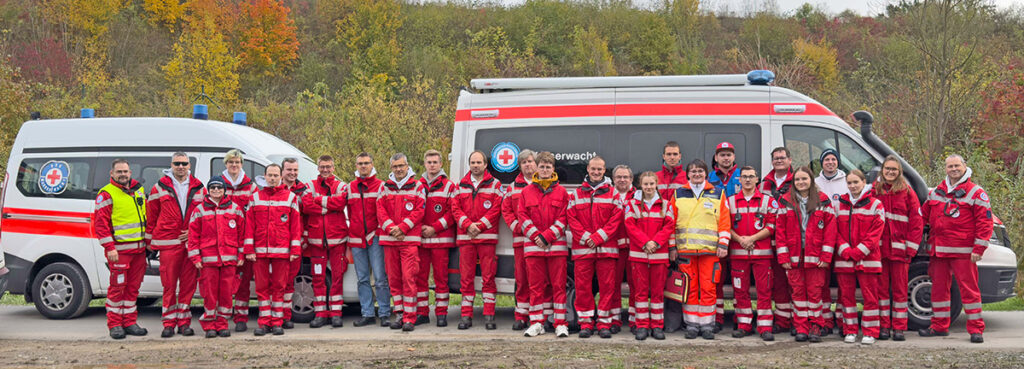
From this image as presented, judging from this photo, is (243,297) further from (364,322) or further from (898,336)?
(898,336)

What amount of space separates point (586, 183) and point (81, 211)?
17.5 feet

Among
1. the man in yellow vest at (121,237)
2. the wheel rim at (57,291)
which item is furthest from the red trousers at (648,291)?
the wheel rim at (57,291)

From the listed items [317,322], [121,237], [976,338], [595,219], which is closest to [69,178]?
[121,237]

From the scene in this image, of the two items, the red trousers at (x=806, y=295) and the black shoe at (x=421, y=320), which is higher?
the red trousers at (x=806, y=295)

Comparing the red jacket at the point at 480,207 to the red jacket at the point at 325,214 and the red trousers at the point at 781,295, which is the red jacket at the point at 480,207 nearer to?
the red jacket at the point at 325,214

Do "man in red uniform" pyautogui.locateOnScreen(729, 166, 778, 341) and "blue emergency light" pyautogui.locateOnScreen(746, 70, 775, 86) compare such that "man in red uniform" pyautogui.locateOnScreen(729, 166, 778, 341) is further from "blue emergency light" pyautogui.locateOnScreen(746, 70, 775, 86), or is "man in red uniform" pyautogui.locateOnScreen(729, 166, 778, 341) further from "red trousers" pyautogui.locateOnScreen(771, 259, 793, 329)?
"blue emergency light" pyautogui.locateOnScreen(746, 70, 775, 86)

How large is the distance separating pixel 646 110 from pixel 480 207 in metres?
1.83

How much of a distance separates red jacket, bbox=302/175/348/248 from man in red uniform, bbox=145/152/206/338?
39.6 inches

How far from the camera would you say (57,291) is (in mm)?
9062

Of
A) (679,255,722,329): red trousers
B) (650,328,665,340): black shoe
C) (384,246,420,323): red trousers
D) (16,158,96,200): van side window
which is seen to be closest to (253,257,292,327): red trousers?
(384,246,420,323): red trousers

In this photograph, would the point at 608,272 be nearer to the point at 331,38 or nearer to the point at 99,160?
the point at 99,160

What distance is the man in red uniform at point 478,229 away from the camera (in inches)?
316

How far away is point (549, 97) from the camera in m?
8.32

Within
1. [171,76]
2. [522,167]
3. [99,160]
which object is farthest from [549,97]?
[171,76]
